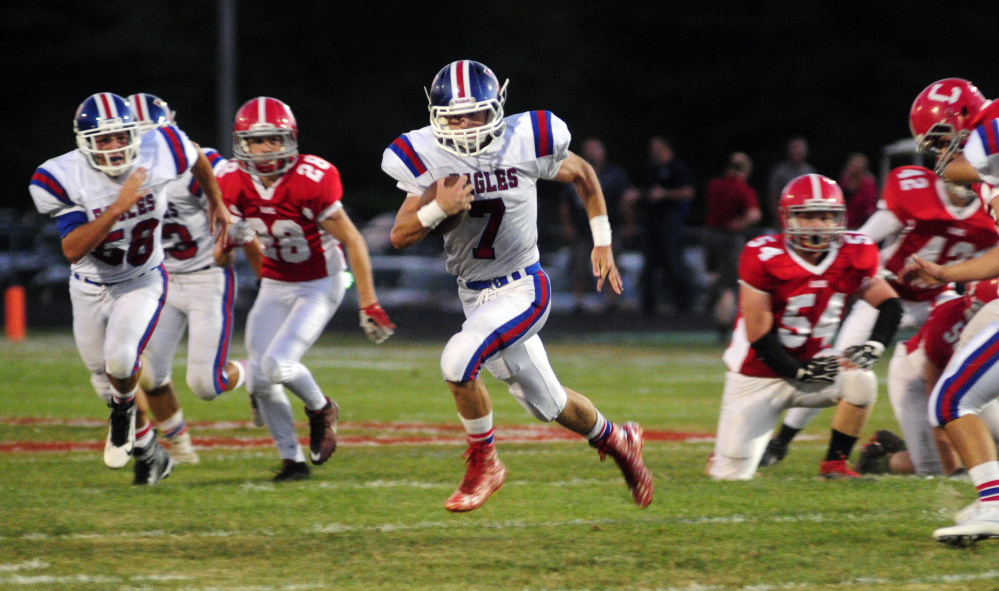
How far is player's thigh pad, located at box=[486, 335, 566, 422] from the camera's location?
431cm

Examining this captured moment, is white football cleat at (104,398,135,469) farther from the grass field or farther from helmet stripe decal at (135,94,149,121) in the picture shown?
helmet stripe decal at (135,94,149,121)

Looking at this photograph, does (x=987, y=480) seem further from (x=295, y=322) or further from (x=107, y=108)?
(x=107, y=108)

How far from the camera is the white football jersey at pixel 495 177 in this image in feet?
14.0

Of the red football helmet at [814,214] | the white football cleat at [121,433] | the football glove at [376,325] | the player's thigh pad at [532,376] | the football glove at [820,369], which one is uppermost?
the red football helmet at [814,214]

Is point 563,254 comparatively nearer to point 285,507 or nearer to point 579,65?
point 285,507

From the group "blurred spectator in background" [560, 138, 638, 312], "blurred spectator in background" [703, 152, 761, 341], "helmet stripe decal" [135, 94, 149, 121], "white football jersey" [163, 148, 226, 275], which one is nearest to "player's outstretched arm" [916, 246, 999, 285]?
"white football jersey" [163, 148, 226, 275]

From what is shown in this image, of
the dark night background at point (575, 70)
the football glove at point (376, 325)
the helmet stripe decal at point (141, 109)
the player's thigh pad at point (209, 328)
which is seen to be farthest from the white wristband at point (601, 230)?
the dark night background at point (575, 70)

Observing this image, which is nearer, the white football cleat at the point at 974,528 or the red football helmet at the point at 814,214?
the white football cleat at the point at 974,528

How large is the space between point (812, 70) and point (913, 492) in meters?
24.5

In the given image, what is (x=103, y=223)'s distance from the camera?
16.0 feet

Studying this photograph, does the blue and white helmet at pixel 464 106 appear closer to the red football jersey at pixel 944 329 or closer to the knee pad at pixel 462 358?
the knee pad at pixel 462 358

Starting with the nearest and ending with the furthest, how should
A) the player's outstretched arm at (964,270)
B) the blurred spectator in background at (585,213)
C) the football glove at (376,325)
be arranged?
the player's outstretched arm at (964,270)
the football glove at (376,325)
the blurred spectator in background at (585,213)

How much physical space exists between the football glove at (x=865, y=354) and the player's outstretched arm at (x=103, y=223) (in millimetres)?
2804

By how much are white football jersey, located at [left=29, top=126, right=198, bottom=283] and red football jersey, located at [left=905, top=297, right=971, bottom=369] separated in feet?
10.2
